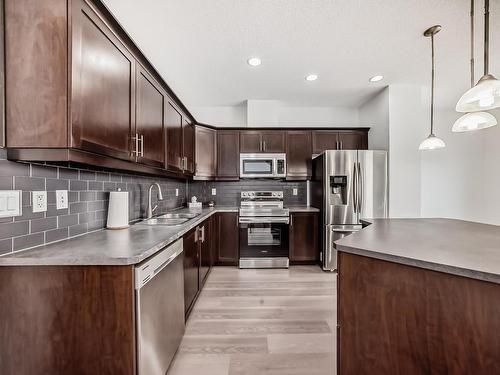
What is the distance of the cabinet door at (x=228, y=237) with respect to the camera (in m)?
3.52

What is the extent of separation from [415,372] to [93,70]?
6.92 ft

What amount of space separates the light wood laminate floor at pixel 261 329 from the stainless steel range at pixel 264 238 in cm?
42

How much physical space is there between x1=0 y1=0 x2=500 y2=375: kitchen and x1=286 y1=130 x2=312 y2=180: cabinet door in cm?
3

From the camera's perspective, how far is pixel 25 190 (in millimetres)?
1210

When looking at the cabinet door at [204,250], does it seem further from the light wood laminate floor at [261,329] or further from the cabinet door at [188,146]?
the cabinet door at [188,146]

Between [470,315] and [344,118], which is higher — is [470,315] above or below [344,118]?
below

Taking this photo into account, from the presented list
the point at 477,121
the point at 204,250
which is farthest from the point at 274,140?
the point at 477,121

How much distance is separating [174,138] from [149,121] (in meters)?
0.65

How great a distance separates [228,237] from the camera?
3.53 meters

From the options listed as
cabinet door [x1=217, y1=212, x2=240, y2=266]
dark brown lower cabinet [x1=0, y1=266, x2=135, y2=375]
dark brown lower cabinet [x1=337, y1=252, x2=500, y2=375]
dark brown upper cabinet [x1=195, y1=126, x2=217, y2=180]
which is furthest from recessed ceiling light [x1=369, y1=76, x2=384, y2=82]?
dark brown lower cabinet [x1=0, y1=266, x2=135, y2=375]

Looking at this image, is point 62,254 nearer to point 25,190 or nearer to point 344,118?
point 25,190

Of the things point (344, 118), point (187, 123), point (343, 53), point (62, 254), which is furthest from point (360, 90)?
point (62, 254)

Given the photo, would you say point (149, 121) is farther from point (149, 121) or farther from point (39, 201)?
point (39, 201)

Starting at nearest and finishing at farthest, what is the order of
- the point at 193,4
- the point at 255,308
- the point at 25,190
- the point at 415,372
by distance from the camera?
1. the point at 415,372
2. the point at 25,190
3. the point at 193,4
4. the point at 255,308
